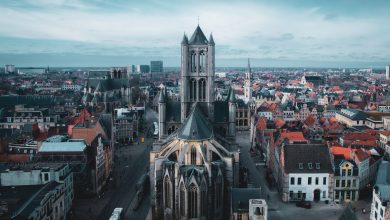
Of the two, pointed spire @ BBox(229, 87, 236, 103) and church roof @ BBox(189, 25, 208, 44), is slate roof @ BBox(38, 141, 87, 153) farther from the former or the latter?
pointed spire @ BBox(229, 87, 236, 103)

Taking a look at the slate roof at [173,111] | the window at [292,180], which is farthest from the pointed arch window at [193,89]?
the window at [292,180]

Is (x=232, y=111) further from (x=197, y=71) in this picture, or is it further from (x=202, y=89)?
(x=197, y=71)

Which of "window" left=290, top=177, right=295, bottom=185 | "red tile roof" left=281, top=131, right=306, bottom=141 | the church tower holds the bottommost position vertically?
"window" left=290, top=177, right=295, bottom=185

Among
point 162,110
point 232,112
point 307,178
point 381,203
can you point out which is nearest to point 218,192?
point 307,178

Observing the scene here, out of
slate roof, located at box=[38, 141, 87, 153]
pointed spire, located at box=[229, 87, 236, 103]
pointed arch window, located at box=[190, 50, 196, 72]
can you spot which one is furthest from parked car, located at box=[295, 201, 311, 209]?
slate roof, located at box=[38, 141, 87, 153]

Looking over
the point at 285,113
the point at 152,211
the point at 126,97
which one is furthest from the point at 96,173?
the point at 126,97

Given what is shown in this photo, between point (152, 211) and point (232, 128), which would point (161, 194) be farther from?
point (232, 128)

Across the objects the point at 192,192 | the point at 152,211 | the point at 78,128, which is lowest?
the point at 152,211
